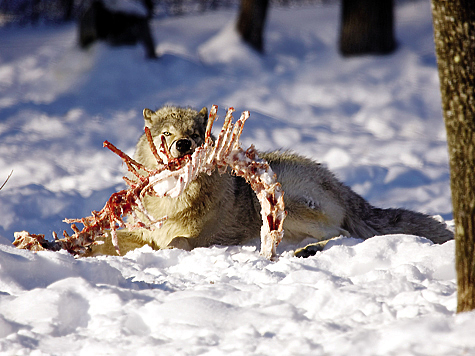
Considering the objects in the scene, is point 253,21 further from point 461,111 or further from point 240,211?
point 461,111

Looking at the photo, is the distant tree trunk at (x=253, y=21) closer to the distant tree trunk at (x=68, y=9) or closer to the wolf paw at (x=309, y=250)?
the distant tree trunk at (x=68, y=9)

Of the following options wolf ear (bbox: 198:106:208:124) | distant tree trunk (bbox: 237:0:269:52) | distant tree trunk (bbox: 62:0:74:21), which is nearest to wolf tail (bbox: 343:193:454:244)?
wolf ear (bbox: 198:106:208:124)

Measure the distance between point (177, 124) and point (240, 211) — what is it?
3.24 ft

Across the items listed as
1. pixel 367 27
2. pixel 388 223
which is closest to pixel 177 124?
pixel 388 223

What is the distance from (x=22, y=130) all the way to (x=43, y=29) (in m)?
9.38

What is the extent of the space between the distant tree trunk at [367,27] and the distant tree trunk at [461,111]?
11880mm

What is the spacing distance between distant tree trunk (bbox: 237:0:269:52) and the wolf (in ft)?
32.8

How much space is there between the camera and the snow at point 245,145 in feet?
7.53

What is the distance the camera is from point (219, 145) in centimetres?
335

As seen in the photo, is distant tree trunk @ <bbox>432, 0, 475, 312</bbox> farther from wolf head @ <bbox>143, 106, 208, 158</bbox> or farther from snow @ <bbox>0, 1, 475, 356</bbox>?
wolf head @ <bbox>143, 106, 208, 158</bbox>

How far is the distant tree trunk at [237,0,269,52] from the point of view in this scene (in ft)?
46.4

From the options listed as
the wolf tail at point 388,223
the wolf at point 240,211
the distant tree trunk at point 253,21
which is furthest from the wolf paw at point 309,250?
the distant tree trunk at point 253,21

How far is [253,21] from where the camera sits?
1416cm

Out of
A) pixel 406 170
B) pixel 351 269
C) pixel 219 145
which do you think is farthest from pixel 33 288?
pixel 406 170
